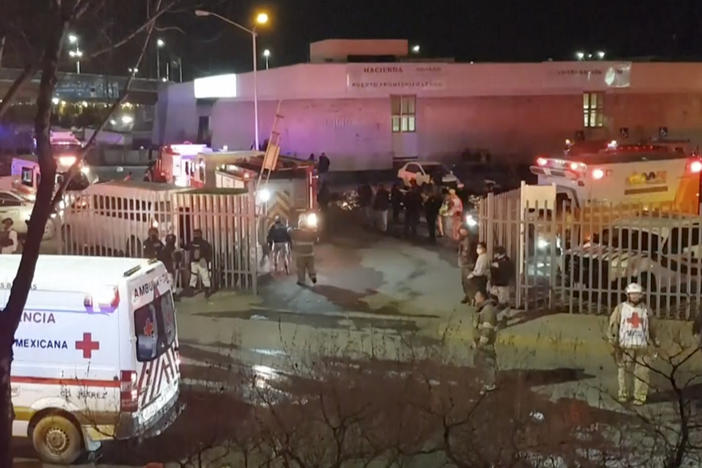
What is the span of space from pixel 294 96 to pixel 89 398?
115 feet

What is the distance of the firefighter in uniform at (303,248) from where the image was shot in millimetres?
18281

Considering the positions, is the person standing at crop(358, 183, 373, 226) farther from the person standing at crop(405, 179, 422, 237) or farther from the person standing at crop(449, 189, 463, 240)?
the person standing at crop(449, 189, 463, 240)

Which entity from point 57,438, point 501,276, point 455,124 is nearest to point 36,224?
point 57,438

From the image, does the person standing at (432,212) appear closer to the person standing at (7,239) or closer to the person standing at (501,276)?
the person standing at (501,276)

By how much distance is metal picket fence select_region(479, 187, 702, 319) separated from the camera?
15.6m

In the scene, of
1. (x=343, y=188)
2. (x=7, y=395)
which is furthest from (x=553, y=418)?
(x=343, y=188)

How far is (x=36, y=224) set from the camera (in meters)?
5.84

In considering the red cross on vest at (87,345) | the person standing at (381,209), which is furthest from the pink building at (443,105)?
the red cross on vest at (87,345)

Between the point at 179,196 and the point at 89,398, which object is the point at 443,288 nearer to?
the point at 179,196

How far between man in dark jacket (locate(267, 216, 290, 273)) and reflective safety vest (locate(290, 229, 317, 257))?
0.40 meters

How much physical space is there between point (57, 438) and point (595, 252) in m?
9.25

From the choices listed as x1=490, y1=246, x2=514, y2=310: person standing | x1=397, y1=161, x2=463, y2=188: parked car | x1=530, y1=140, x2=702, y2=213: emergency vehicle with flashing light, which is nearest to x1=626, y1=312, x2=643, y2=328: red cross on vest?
x1=490, y1=246, x2=514, y2=310: person standing

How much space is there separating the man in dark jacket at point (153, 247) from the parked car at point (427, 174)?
A: 17.3m

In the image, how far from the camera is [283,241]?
1889 cm
